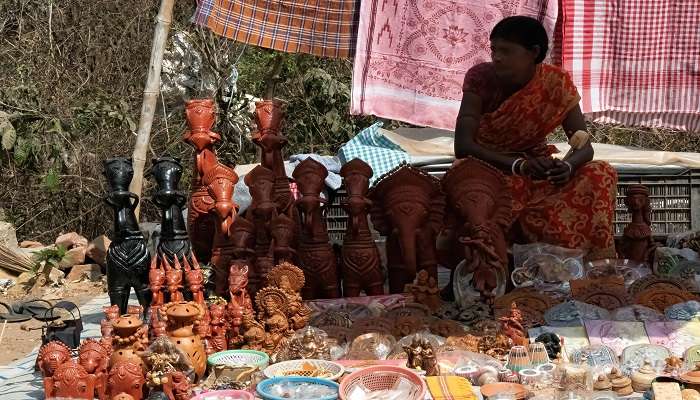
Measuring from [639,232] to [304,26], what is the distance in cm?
198

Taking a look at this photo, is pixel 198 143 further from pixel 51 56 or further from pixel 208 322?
pixel 51 56

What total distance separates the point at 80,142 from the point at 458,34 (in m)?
4.92

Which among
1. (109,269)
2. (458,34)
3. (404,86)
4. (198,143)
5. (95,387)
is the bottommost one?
(95,387)

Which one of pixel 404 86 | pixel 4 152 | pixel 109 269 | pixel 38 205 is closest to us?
pixel 109 269

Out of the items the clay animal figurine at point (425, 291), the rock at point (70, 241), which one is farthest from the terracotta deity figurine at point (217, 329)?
the rock at point (70, 241)

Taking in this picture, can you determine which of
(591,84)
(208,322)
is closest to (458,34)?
(591,84)

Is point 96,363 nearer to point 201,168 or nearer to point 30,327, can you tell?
point 201,168

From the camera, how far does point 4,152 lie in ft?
24.0

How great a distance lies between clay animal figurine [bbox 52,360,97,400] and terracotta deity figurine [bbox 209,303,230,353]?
20.6 inches

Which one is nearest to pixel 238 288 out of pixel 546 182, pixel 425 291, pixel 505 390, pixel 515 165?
pixel 425 291

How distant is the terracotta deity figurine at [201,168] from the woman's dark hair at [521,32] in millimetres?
1348

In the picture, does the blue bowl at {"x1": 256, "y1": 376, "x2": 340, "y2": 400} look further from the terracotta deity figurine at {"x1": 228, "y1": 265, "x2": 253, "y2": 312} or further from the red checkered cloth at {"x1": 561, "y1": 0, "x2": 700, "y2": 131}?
the red checkered cloth at {"x1": 561, "y1": 0, "x2": 700, "y2": 131}

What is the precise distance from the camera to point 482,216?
10.4 feet

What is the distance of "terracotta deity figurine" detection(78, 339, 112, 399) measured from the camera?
2.46 m
